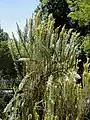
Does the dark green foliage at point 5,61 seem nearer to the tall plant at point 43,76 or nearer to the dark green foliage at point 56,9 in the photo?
the dark green foliage at point 56,9

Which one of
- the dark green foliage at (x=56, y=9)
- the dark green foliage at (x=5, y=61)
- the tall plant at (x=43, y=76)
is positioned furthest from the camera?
the dark green foliage at (x=56, y=9)

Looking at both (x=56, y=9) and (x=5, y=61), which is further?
(x=56, y=9)

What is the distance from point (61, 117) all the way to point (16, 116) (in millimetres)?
745

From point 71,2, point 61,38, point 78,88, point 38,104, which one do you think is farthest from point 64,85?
point 71,2

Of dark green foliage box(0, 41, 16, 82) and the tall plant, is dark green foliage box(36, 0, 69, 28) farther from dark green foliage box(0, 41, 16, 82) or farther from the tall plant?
the tall plant

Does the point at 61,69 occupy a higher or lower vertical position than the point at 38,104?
higher

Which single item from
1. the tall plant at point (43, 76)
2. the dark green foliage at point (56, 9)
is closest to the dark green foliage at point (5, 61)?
the dark green foliage at point (56, 9)

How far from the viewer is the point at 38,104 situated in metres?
5.50

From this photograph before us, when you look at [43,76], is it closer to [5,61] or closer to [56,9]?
[5,61]

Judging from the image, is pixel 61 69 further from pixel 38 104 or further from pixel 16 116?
pixel 16 116

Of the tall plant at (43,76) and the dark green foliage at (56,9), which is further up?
the dark green foliage at (56,9)

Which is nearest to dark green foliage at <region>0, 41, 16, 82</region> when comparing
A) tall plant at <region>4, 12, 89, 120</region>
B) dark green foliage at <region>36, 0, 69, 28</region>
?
dark green foliage at <region>36, 0, 69, 28</region>

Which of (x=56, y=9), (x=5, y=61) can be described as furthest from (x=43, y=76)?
(x=56, y=9)

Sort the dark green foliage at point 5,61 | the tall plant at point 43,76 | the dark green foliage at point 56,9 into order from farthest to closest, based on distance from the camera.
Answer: the dark green foliage at point 56,9
the dark green foliage at point 5,61
the tall plant at point 43,76
